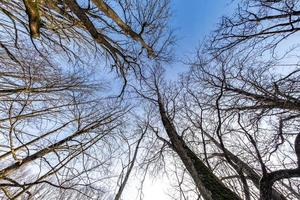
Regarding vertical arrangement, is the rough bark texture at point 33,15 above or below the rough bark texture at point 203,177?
above

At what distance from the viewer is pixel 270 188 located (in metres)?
3.34

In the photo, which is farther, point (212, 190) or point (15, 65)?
point (15, 65)

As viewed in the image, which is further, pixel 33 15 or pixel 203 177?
pixel 203 177

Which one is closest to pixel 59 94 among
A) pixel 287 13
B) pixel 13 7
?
pixel 13 7

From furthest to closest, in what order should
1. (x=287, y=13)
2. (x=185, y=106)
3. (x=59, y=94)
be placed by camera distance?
(x=185, y=106)
(x=59, y=94)
(x=287, y=13)

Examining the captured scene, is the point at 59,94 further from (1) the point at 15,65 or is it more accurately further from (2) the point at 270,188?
(2) the point at 270,188

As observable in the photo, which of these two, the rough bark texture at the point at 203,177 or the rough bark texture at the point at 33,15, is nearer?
the rough bark texture at the point at 33,15

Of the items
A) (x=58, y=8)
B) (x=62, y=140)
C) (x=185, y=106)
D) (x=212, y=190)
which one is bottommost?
(x=212, y=190)

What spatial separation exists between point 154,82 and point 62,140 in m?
5.10

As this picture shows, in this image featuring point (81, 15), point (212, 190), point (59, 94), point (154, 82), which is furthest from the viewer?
point (154, 82)

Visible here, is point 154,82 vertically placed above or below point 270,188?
above

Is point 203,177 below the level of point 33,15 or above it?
below

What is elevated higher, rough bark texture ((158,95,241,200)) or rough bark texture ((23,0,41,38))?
rough bark texture ((23,0,41,38))

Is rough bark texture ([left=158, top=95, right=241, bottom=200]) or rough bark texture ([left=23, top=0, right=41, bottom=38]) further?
rough bark texture ([left=158, top=95, right=241, bottom=200])
